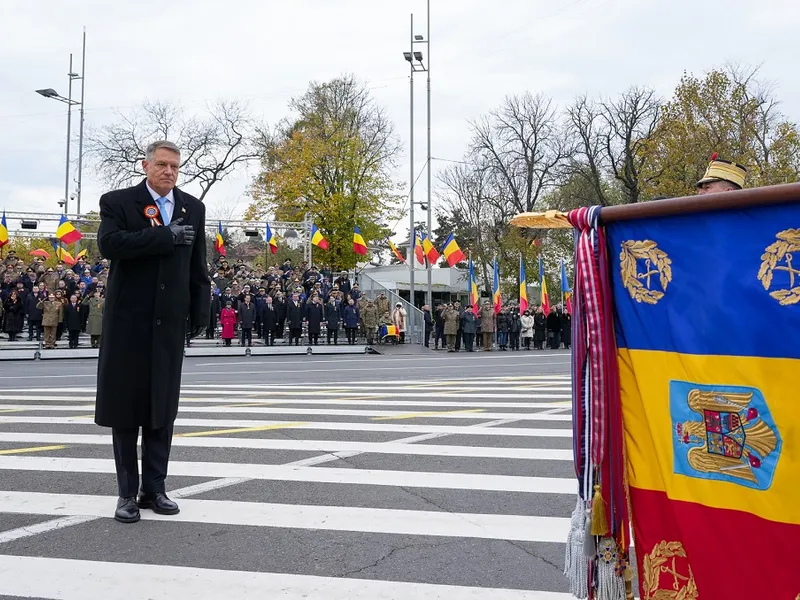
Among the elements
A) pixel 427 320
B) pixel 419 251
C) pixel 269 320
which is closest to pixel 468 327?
pixel 427 320

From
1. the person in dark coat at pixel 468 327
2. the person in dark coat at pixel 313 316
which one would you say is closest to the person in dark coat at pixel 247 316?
the person in dark coat at pixel 313 316

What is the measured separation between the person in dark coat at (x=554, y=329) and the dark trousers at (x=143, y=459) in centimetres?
2803

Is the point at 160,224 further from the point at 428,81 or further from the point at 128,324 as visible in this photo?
the point at 428,81

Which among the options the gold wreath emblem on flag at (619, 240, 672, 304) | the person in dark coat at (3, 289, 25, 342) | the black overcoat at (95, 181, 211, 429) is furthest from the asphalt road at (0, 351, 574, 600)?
the person in dark coat at (3, 289, 25, 342)

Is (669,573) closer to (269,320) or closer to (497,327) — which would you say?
(269,320)

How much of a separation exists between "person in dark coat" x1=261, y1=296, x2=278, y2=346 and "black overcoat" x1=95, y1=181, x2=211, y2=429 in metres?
21.6

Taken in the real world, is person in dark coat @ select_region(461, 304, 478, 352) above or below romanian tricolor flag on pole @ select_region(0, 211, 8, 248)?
below

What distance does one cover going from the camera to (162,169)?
4812mm

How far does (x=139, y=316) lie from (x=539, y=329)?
28001 mm

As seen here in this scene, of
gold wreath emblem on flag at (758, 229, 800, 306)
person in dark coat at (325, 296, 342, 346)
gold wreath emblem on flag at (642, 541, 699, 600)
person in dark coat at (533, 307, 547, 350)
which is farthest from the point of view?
person in dark coat at (533, 307, 547, 350)

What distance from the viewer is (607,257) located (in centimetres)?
298

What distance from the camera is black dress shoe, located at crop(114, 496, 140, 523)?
15.2 feet

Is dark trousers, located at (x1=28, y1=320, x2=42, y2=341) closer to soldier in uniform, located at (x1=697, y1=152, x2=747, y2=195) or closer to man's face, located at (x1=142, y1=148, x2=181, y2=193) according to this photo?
man's face, located at (x1=142, y1=148, x2=181, y2=193)

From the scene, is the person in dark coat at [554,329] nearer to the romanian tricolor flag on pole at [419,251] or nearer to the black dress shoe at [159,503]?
the romanian tricolor flag on pole at [419,251]
